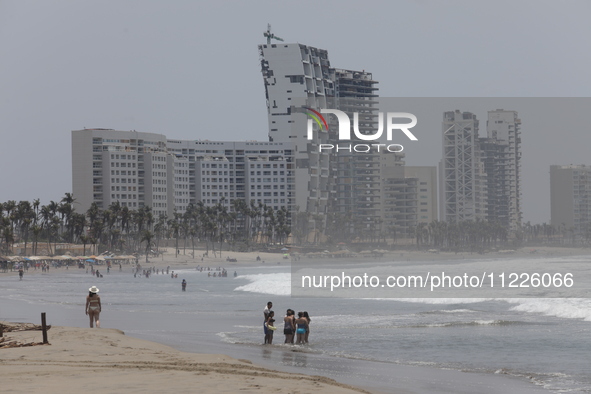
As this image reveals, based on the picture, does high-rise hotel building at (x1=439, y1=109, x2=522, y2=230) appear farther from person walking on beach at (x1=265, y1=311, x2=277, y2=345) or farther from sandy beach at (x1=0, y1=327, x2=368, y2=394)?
sandy beach at (x1=0, y1=327, x2=368, y2=394)

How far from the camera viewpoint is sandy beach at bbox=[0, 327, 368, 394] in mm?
12617

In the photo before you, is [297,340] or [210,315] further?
[210,315]

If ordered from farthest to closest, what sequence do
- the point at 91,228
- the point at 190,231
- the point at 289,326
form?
the point at 190,231 < the point at 91,228 < the point at 289,326

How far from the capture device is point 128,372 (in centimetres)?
1457

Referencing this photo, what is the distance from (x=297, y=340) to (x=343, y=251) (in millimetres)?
35999

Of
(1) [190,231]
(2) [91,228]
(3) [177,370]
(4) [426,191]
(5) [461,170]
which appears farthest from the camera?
(1) [190,231]

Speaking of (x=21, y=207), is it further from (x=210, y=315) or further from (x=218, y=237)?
(x=210, y=315)

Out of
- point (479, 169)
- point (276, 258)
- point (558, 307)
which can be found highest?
point (479, 169)

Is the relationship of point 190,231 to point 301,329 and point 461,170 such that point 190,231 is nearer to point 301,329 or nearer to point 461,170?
point 461,170

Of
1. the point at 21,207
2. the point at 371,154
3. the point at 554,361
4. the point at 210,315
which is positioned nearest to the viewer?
the point at 554,361

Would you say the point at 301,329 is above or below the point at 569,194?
below

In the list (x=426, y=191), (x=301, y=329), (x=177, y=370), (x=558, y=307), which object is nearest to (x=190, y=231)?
(x=426, y=191)

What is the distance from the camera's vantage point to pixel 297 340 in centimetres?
2495

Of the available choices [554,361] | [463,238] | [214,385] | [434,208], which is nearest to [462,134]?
[434,208]
